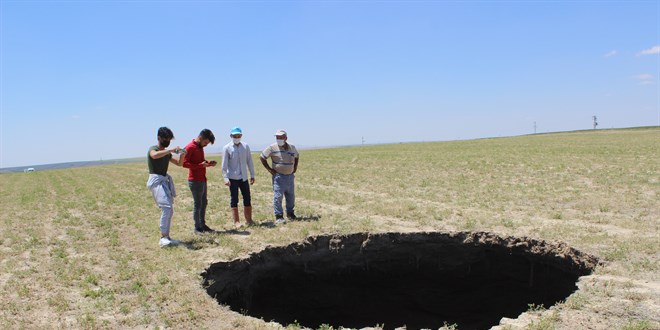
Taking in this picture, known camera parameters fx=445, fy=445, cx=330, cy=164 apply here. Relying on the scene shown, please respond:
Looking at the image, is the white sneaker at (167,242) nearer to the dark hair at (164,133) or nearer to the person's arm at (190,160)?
the person's arm at (190,160)

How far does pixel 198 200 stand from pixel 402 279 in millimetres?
4316

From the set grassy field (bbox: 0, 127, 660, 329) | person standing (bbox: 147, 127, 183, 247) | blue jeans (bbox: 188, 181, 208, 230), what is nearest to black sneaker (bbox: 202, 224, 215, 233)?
blue jeans (bbox: 188, 181, 208, 230)

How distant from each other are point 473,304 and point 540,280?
1580 millimetres

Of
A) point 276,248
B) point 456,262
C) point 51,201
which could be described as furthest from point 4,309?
point 51,201

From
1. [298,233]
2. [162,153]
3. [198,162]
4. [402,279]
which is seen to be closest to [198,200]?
[198,162]

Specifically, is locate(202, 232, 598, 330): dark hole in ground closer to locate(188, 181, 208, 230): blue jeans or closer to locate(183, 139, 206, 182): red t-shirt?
locate(188, 181, 208, 230): blue jeans

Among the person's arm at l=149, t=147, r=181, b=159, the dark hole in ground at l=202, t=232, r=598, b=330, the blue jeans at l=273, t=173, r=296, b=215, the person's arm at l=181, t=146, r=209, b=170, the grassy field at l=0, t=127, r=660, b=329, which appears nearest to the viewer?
the grassy field at l=0, t=127, r=660, b=329

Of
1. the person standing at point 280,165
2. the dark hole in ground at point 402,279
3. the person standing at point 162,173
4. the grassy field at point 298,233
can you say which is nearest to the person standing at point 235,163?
the person standing at point 280,165

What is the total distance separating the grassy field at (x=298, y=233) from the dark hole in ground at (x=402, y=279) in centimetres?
33

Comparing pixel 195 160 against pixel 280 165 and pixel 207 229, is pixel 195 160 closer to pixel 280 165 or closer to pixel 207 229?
pixel 207 229

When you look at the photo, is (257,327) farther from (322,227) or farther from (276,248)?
(322,227)

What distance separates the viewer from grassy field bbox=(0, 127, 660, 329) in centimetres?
499

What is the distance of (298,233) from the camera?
829 centimetres

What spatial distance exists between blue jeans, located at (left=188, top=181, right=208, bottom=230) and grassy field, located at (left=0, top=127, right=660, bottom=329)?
280 mm
